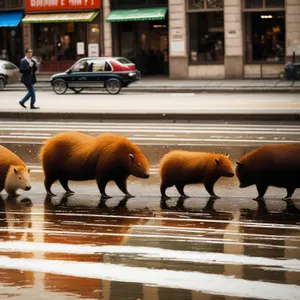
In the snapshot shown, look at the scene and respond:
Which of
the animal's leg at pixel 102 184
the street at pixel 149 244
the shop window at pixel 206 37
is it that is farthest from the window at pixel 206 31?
the animal's leg at pixel 102 184

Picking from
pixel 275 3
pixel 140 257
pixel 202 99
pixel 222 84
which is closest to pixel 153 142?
pixel 140 257

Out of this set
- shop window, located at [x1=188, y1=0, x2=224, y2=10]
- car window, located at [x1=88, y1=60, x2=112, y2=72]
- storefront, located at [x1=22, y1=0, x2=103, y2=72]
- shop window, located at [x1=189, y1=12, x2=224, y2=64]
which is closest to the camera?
car window, located at [x1=88, y1=60, x2=112, y2=72]

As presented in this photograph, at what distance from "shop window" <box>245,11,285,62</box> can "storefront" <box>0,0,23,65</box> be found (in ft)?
44.6

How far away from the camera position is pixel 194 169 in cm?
1165

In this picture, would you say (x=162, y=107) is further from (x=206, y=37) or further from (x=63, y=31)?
(x=63, y=31)

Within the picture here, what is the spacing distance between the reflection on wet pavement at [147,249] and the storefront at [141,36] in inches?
1348

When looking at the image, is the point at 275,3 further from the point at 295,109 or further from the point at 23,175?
the point at 23,175

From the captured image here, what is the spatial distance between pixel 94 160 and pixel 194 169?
4.58 feet

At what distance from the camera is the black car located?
118ft

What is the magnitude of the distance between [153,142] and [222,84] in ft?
69.3

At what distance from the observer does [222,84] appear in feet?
128

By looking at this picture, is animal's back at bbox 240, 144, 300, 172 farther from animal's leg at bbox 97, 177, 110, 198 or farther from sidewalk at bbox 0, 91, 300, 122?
sidewalk at bbox 0, 91, 300, 122

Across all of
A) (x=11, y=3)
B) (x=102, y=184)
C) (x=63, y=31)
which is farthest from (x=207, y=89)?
(x=102, y=184)

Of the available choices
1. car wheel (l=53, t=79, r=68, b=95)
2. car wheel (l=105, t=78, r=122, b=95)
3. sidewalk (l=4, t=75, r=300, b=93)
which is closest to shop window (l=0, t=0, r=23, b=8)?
sidewalk (l=4, t=75, r=300, b=93)
